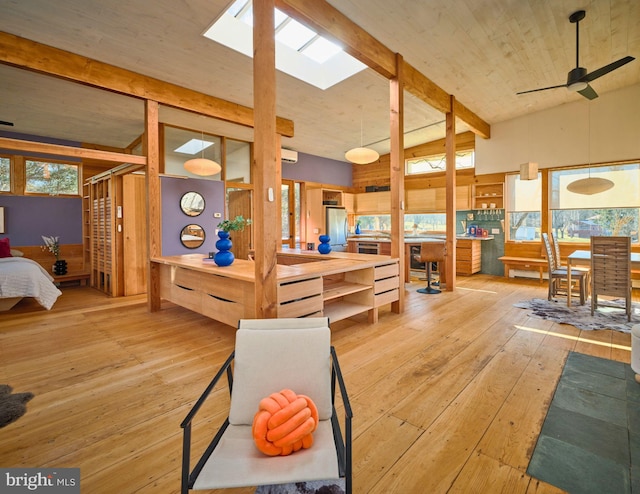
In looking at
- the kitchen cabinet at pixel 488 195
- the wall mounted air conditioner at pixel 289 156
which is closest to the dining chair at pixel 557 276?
the kitchen cabinet at pixel 488 195

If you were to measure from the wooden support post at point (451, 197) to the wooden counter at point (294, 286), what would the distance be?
191 cm

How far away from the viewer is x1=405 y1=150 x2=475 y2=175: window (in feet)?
25.2

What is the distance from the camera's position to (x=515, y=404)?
6.90ft

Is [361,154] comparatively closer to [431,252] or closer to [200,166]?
[431,252]

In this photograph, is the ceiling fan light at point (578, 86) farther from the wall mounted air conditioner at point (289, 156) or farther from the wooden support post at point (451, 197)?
the wall mounted air conditioner at point (289, 156)

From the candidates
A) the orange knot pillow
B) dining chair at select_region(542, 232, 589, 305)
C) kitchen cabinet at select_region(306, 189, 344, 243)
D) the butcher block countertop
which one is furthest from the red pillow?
dining chair at select_region(542, 232, 589, 305)

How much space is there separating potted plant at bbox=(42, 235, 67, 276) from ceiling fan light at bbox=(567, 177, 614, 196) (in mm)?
8927

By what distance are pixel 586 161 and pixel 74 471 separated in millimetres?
8143

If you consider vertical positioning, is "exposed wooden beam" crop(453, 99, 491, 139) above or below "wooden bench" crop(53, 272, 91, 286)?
above

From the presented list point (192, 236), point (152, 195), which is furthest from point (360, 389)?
point (192, 236)

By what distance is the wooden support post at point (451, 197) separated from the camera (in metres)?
5.57

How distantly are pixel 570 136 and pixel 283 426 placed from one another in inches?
298

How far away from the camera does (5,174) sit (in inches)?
228

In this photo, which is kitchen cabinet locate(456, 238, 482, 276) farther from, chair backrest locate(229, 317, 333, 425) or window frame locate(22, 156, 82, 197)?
window frame locate(22, 156, 82, 197)
